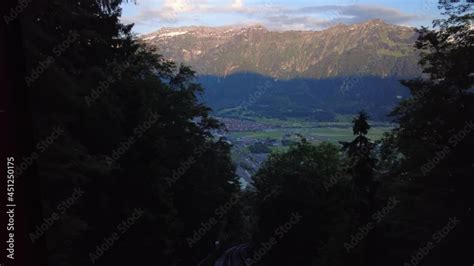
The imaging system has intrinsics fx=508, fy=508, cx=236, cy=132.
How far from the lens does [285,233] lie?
39844 millimetres

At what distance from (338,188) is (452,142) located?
17.8 meters

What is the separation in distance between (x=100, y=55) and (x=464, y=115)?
1422 centimetres

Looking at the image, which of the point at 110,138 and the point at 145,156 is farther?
the point at 145,156

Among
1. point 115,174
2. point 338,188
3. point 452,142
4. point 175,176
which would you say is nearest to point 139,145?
point 115,174

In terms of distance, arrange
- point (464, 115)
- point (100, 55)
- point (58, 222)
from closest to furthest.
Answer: point (58, 222), point (100, 55), point (464, 115)

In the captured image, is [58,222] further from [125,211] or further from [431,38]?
[431,38]

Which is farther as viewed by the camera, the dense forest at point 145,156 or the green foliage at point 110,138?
the dense forest at point 145,156

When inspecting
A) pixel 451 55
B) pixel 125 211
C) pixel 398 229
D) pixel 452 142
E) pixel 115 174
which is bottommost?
pixel 398 229

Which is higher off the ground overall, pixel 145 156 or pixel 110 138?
pixel 110 138

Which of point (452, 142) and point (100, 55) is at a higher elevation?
point (100, 55)

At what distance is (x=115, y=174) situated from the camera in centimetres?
2105

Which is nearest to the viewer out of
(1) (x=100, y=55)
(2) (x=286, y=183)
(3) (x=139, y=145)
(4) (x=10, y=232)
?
(4) (x=10, y=232)

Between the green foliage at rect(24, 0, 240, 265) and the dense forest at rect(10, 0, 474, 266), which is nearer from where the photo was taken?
the green foliage at rect(24, 0, 240, 265)

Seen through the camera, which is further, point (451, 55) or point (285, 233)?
point (285, 233)
